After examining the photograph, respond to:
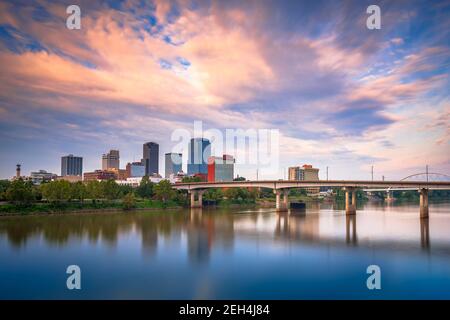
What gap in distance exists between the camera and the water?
2253 centimetres

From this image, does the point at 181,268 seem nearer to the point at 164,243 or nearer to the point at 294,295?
the point at 294,295

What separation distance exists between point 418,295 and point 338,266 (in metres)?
7.40

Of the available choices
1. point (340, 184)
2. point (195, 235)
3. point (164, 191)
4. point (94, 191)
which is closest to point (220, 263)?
point (195, 235)

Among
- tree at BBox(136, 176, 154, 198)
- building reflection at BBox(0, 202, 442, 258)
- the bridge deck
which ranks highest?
the bridge deck

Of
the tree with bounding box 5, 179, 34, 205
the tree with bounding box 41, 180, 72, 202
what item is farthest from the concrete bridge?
the tree with bounding box 5, 179, 34, 205

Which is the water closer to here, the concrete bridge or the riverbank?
the riverbank

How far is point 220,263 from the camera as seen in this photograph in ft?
98.5

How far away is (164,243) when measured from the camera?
39969 mm

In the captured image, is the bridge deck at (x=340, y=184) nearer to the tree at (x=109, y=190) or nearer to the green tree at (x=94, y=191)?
the tree at (x=109, y=190)

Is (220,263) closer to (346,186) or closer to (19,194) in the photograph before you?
(19,194)

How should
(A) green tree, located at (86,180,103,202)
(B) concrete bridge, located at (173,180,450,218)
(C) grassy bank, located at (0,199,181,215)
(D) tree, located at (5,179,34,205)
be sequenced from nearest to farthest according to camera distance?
(C) grassy bank, located at (0,199,181,215) < (D) tree, located at (5,179,34,205) < (B) concrete bridge, located at (173,180,450,218) < (A) green tree, located at (86,180,103,202)

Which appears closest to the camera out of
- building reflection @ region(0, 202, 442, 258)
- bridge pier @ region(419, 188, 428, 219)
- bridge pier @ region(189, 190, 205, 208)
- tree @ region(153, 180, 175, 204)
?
building reflection @ region(0, 202, 442, 258)

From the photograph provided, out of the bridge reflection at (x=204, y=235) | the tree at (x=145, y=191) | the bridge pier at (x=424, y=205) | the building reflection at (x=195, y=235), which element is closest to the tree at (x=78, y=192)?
the building reflection at (x=195, y=235)

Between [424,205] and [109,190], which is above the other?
[109,190]
